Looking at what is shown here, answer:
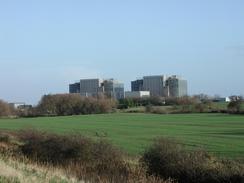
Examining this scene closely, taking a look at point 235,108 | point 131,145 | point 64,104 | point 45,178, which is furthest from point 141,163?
point 64,104

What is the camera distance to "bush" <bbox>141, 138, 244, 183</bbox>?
2281cm

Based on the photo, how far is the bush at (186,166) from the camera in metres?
22.8

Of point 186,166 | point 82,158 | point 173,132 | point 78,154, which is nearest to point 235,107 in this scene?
point 173,132

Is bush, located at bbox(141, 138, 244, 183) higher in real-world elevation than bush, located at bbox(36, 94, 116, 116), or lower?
lower

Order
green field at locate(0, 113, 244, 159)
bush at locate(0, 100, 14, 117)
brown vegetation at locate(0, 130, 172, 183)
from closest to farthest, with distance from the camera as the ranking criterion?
brown vegetation at locate(0, 130, 172, 183)
green field at locate(0, 113, 244, 159)
bush at locate(0, 100, 14, 117)

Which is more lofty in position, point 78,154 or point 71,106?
point 71,106

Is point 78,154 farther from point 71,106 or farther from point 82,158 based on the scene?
point 71,106

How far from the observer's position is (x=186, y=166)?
78.8 ft

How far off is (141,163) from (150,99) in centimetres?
13118

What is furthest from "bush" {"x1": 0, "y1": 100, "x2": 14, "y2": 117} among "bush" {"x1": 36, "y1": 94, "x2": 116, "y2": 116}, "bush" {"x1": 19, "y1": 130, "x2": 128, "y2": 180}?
"bush" {"x1": 19, "y1": 130, "x2": 128, "y2": 180}

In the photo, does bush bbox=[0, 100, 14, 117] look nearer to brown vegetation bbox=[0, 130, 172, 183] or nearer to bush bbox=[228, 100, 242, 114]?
bush bbox=[228, 100, 242, 114]

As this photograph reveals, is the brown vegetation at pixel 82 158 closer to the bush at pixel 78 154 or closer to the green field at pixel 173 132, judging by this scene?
the bush at pixel 78 154

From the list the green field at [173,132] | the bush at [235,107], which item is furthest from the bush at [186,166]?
the bush at [235,107]

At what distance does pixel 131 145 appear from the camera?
4138cm
